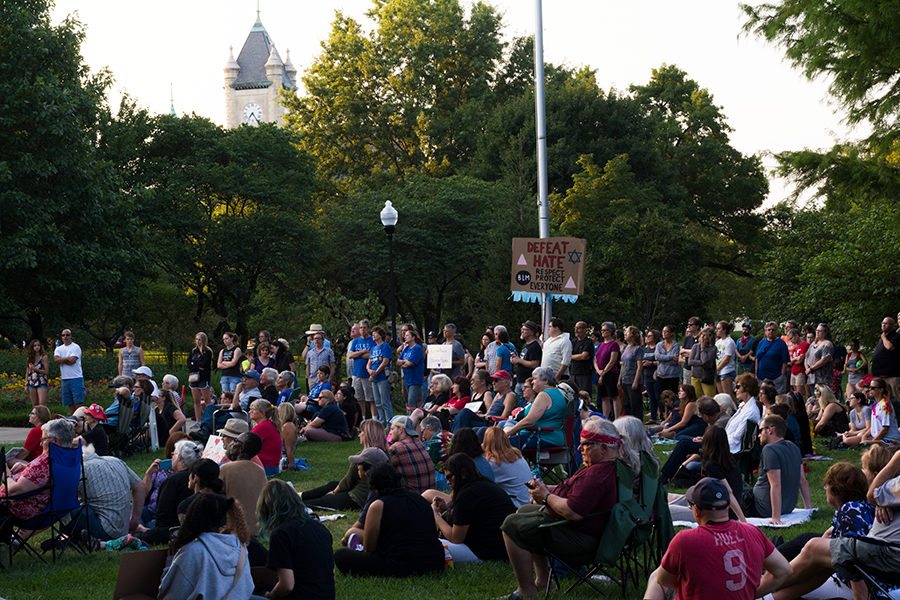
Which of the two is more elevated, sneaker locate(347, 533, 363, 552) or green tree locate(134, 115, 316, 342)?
green tree locate(134, 115, 316, 342)

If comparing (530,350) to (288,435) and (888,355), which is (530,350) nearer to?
(288,435)

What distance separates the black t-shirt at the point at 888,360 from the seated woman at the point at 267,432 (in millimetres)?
8863

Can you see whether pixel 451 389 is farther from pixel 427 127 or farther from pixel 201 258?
pixel 427 127

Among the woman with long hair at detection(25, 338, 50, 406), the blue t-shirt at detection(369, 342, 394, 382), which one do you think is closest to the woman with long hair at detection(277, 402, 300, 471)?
the blue t-shirt at detection(369, 342, 394, 382)

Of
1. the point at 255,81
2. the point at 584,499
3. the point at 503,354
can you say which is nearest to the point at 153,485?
the point at 584,499

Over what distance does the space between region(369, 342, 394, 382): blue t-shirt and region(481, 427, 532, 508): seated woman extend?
7.57 meters

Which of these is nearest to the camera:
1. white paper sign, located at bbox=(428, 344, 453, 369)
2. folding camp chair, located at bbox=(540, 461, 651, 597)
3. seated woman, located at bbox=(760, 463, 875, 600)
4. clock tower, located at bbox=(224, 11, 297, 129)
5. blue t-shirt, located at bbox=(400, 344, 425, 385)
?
seated woman, located at bbox=(760, 463, 875, 600)

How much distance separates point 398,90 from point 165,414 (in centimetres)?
3628

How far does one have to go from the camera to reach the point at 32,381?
54.9ft

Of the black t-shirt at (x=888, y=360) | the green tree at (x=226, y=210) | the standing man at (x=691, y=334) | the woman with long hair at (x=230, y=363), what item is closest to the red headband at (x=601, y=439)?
the black t-shirt at (x=888, y=360)

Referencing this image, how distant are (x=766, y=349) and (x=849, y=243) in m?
2.92

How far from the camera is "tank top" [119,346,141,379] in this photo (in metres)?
16.6

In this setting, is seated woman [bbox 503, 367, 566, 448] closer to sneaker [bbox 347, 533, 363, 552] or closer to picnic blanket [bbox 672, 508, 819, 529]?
picnic blanket [bbox 672, 508, 819, 529]

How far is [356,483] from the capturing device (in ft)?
28.2
